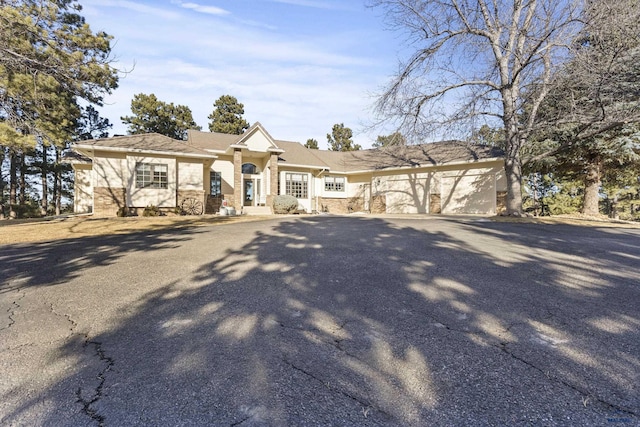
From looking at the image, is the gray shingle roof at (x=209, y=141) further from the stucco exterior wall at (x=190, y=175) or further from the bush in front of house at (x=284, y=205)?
the bush in front of house at (x=284, y=205)

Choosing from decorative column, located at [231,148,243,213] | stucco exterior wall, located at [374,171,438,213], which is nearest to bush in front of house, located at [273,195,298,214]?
decorative column, located at [231,148,243,213]

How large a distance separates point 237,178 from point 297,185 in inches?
171

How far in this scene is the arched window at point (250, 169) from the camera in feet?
67.1

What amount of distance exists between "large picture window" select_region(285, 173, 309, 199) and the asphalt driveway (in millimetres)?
15106

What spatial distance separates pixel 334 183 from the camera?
75.8ft

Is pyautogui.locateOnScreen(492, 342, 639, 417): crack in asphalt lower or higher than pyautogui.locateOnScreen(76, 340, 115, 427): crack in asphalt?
higher

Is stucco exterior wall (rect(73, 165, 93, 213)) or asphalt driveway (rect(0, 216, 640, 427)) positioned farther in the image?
stucco exterior wall (rect(73, 165, 93, 213))

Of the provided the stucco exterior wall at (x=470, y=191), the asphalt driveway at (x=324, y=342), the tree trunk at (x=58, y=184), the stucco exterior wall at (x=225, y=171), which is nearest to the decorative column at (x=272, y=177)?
the stucco exterior wall at (x=225, y=171)

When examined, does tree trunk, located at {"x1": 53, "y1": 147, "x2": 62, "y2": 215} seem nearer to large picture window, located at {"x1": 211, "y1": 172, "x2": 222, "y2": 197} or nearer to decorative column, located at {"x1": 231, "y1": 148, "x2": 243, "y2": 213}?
large picture window, located at {"x1": 211, "y1": 172, "x2": 222, "y2": 197}

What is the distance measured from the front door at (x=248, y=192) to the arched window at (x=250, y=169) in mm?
552

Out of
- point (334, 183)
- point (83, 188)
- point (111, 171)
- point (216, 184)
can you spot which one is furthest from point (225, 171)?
point (83, 188)

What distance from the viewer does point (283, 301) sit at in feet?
11.8

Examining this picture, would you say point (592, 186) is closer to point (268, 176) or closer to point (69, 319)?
point (268, 176)

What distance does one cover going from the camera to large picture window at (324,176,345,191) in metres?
22.8
